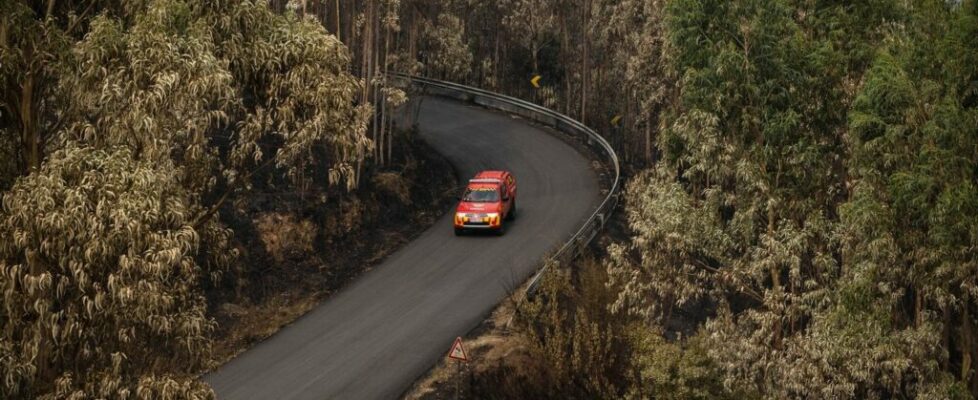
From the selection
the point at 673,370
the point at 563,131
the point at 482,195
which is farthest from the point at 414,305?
the point at 563,131

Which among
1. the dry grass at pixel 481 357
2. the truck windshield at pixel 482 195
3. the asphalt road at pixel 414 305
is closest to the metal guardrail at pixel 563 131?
the asphalt road at pixel 414 305

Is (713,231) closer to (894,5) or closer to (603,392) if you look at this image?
(603,392)

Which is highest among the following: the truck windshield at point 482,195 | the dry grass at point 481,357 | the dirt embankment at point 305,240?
the truck windshield at point 482,195

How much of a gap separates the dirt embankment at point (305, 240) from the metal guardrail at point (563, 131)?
562 centimetres

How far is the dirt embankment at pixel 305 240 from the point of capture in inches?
1267

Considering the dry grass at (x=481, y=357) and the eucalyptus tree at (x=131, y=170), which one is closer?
the eucalyptus tree at (x=131, y=170)

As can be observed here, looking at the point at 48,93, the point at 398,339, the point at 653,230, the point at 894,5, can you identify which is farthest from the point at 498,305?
the point at 48,93

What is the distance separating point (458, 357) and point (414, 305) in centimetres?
791

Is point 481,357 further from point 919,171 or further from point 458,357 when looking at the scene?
point 919,171

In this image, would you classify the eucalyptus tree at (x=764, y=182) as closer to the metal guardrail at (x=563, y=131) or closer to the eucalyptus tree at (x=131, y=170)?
the metal guardrail at (x=563, y=131)

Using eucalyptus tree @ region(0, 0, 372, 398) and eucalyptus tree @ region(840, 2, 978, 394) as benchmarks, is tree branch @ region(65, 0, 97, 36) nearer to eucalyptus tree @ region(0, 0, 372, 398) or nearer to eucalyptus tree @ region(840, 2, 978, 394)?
eucalyptus tree @ region(0, 0, 372, 398)

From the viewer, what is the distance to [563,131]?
50844mm

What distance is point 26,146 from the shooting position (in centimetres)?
1723

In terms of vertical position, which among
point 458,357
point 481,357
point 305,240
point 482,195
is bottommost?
point 481,357
